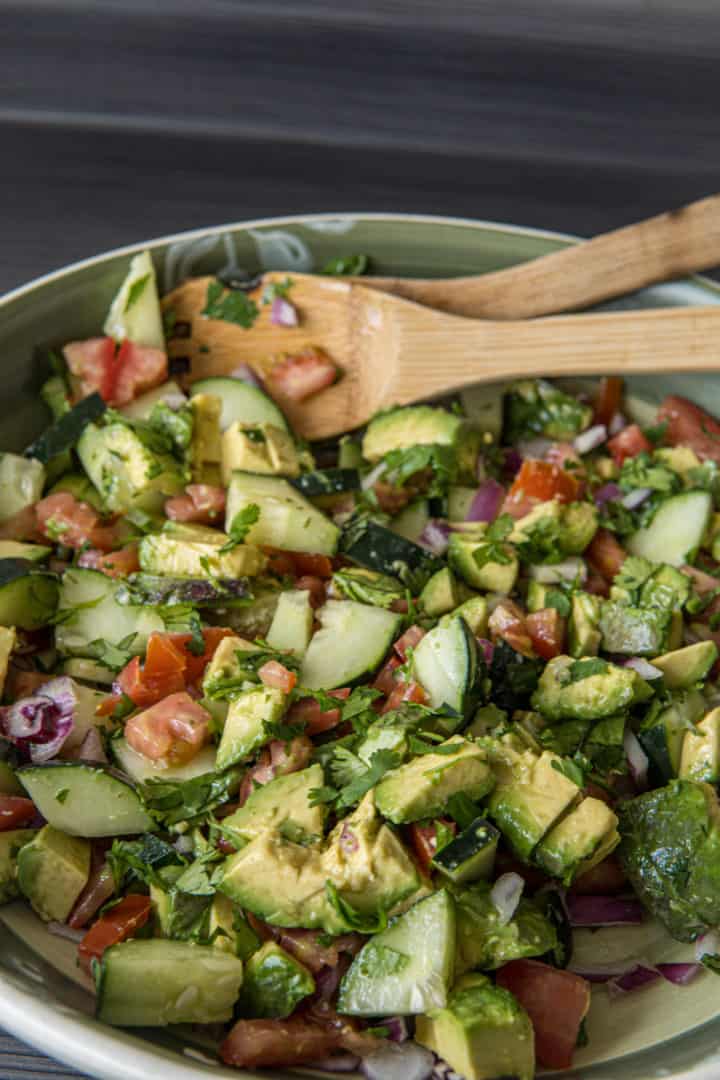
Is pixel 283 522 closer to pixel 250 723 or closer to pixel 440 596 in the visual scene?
pixel 440 596

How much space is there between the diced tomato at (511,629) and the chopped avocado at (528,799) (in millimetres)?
337

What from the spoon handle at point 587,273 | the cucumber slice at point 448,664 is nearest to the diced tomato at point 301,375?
the spoon handle at point 587,273

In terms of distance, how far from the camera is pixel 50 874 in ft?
6.59

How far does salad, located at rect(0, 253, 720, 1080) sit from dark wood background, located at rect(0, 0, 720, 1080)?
1191 mm

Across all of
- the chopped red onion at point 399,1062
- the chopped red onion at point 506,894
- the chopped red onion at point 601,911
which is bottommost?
the chopped red onion at point 601,911

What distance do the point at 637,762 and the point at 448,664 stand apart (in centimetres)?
47

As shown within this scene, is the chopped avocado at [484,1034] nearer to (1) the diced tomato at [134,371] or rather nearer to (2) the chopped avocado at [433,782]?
(2) the chopped avocado at [433,782]

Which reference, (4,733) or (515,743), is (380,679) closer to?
(515,743)

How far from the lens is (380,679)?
233 centimetres

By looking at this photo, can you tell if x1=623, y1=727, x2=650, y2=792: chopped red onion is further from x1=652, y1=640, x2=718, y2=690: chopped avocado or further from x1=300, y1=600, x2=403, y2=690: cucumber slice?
x1=300, y1=600, x2=403, y2=690: cucumber slice

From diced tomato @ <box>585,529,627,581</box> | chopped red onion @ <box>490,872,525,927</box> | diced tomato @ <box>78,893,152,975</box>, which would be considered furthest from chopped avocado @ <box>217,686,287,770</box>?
diced tomato @ <box>585,529,627,581</box>

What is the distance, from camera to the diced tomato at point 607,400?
307cm

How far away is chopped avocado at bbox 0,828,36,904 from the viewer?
6.61ft

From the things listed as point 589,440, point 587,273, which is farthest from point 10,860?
point 587,273
